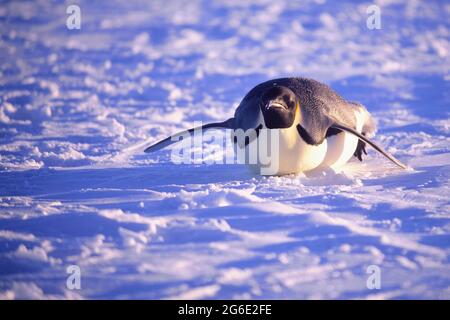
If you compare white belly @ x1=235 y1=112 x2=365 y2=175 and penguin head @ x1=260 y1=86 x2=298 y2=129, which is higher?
penguin head @ x1=260 y1=86 x2=298 y2=129

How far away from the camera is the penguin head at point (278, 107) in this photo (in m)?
3.41

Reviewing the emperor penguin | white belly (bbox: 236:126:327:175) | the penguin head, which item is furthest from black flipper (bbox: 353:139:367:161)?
the penguin head

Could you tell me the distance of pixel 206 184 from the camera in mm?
3863

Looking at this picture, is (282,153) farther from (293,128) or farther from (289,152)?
(293,128)

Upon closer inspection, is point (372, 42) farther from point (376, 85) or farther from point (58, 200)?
point (58, 200)

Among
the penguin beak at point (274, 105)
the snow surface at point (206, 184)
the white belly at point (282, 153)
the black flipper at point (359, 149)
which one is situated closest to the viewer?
the snow surface at point (206, 184)

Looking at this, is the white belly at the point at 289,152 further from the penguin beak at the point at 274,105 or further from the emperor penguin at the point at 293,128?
the penguin beak at the point at 274,105

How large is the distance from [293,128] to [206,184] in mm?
688

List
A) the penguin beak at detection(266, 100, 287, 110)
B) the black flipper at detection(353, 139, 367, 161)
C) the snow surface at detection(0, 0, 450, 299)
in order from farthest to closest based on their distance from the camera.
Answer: the black flipper at detection(353, 139, 367, 161) → the penguin beak at detection(266, 100, 287, 110) → the snow surface at detection(0, 0, 450, 299)

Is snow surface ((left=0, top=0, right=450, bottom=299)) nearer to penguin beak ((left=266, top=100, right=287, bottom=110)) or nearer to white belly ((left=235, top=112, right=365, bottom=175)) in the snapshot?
white belly ((left=235, top=112, right=365, bottom=175))

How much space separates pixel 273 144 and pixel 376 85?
4.51m

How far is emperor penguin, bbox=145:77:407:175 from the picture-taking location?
3.48 metres

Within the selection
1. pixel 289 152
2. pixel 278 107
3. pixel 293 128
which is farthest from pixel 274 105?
pixel 289 152

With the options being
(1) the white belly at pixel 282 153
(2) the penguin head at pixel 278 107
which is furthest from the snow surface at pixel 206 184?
(2) the penguin head at pixel 278 107
